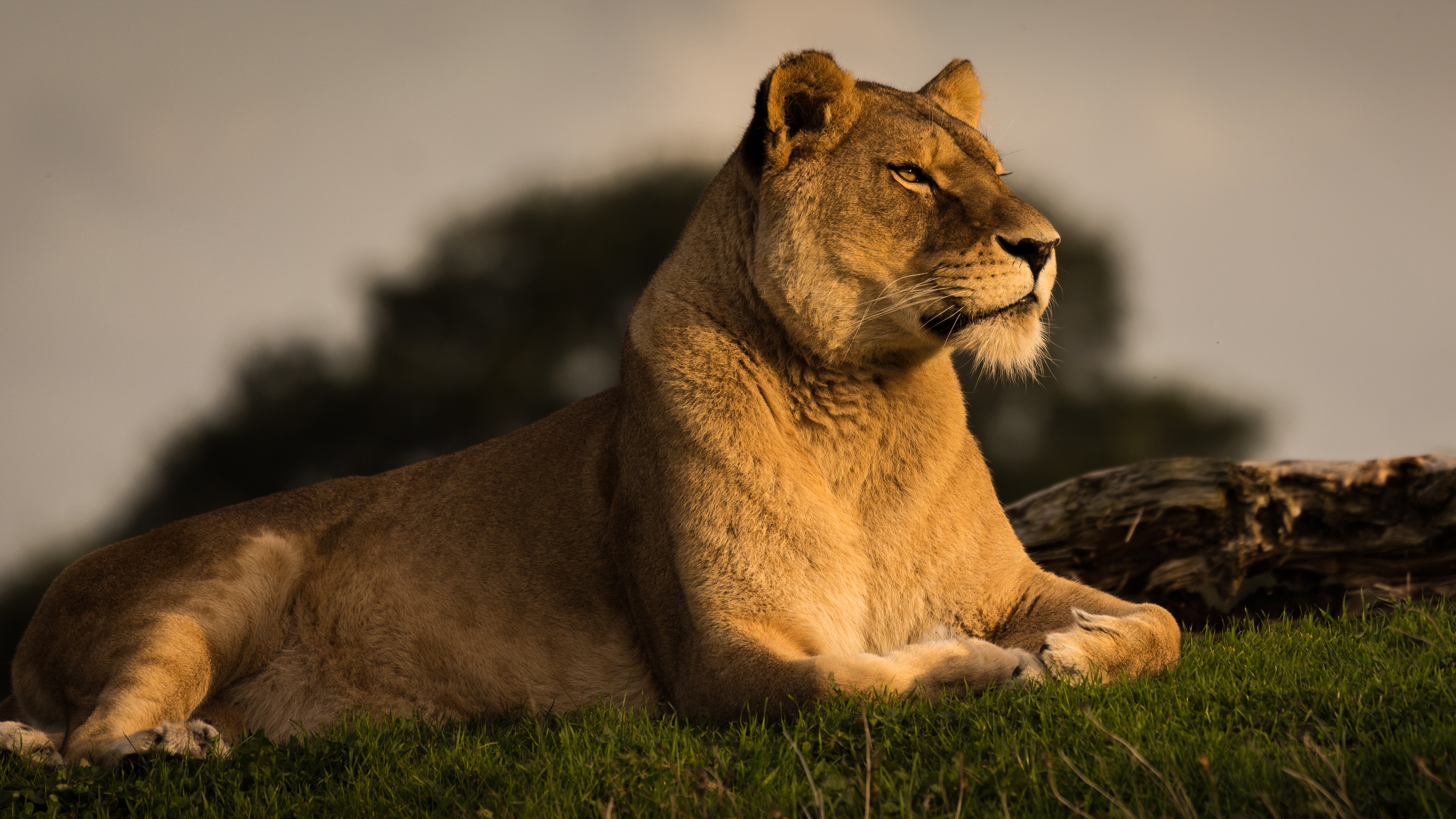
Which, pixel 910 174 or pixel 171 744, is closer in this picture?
pixel 171 744

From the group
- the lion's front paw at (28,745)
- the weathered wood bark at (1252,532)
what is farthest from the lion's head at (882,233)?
the lion's front paw at (28,745)

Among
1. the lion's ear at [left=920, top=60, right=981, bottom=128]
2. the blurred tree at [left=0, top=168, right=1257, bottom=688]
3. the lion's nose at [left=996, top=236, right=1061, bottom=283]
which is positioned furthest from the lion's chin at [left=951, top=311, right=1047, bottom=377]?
the blurred tree at [left=0, top=168, right=1257, bottom=688]

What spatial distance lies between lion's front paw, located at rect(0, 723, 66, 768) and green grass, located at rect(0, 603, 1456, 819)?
6cm

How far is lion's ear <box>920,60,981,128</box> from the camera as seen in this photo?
617 centimetres

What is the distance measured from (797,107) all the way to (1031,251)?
1.24m

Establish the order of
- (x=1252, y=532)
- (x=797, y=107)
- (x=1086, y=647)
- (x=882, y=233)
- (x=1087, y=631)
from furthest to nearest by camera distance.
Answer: (x=1252, y=532), (x=797, y=107), (x=882, y=233), (x=1087, y=631), (x=1086, y=647)

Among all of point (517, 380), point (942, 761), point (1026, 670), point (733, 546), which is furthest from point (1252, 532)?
point (517, 380)

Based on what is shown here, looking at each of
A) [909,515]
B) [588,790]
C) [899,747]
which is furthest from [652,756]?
[909,515]

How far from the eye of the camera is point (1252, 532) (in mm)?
7559

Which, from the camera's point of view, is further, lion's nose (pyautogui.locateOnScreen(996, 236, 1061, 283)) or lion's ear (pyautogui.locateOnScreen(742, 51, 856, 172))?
lion's ear (pyautogui.locateOnScreen(742, 51, 856, 172))

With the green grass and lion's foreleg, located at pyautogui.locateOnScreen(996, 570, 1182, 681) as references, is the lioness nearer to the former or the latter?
lion's foreleg, located at pyautogui.locateOnScreen(996, 570, 1182, 681)

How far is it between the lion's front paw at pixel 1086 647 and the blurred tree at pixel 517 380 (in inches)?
712

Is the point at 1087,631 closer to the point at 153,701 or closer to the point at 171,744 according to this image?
the point at 171,744

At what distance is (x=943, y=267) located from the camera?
4.79 metres
